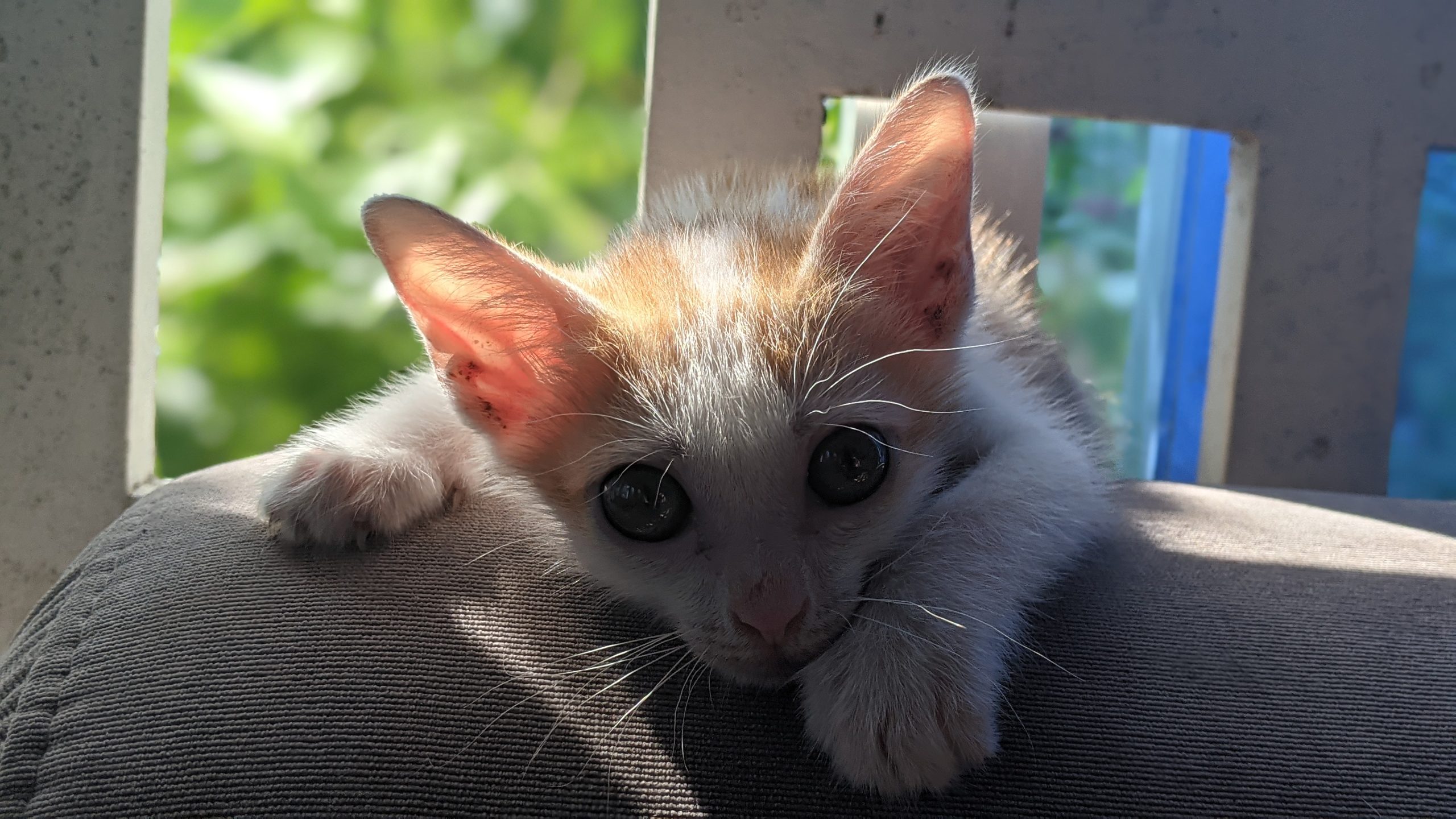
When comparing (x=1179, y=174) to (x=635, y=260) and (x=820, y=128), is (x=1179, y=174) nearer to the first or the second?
(x=820, y=128)

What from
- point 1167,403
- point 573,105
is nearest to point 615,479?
point 1167,403

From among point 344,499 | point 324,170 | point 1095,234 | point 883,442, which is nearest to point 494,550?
point 344,499

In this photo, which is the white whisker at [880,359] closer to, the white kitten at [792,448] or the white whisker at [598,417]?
the white kitten at [792,448]

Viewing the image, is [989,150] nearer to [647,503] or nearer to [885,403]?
[885,403]

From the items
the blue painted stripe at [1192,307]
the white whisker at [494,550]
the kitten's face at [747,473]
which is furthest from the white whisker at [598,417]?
the blue painted stripe at [1192,307]

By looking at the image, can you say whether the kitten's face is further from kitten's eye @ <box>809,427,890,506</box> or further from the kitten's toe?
the kitten's toe
